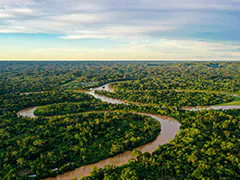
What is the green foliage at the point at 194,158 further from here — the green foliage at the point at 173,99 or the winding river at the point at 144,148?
the green foliage at the point at 173,99

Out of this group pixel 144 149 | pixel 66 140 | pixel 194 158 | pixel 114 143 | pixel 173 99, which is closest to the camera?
pixel 194 158

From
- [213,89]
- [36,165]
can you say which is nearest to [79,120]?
[36,165]

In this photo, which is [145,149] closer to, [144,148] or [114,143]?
[144,148]

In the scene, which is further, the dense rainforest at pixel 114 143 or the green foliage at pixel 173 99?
the green foliage at pixel 173 99

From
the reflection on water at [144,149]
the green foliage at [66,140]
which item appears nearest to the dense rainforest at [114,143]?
the green foliage at [66,140]

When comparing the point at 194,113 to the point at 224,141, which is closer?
the point at 224,141

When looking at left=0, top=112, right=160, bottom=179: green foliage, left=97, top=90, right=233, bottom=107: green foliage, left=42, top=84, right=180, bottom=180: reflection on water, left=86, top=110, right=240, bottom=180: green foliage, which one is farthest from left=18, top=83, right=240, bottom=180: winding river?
left=97, top=90, right=233, bottom=107: green foliage

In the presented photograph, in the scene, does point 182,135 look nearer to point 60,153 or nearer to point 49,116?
point 60,153

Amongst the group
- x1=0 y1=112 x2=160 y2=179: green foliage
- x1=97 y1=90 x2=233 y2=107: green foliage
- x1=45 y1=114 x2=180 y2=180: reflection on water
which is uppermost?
x1=97 y1=90 x2=233 y2=107: green foliage

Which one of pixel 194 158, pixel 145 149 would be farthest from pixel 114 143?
pixel 194 158

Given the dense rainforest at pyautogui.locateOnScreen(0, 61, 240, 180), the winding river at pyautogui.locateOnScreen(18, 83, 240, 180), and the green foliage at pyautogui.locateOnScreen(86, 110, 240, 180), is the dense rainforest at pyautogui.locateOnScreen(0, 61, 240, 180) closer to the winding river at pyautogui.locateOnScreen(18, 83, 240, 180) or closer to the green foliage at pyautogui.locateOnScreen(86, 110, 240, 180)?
the green foliage at pyautogui.locateOnScreen(86, 110, 240, 180)

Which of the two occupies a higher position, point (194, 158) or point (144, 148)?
point (194, 158)
